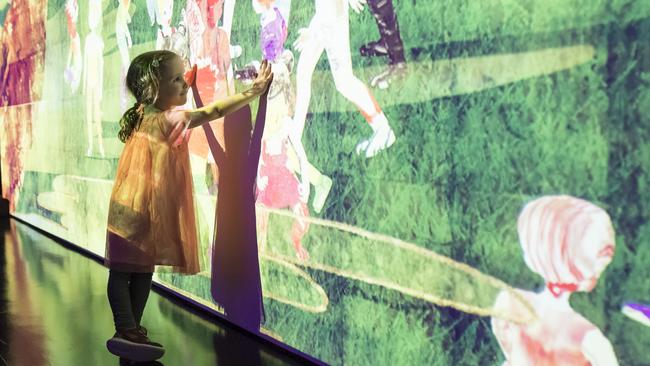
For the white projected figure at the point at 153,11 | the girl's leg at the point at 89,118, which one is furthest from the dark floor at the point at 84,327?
the white projected figure at the point at 153,11

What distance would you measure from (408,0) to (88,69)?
3.34 m

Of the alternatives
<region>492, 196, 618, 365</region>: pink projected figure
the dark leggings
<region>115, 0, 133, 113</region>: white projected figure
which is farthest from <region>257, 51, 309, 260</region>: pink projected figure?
<region>115, 0, 133, 113</region>: white projected figure

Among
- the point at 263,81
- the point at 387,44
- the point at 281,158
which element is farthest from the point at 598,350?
the point at 263,81

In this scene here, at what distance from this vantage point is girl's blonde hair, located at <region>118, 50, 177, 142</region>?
110 inches

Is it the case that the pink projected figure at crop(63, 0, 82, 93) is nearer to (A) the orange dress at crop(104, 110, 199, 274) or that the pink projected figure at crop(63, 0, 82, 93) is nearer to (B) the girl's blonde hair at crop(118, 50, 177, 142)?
(B) the girl's blonde hair at crop(118, 50, 177, 142)

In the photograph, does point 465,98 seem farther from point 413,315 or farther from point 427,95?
point 413,315

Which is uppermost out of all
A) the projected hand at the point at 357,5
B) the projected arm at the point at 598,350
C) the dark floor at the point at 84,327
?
the projected hand at the point at 357,5

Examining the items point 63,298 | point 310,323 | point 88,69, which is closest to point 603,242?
point 310,323

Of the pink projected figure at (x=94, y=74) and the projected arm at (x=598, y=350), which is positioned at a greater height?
the pink projected figure at (x=94, y=74)

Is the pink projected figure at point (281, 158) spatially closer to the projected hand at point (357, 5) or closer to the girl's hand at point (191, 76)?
the projected hand at point (357, 5)

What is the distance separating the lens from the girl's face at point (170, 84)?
279cm

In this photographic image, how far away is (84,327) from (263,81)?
132 centimetres

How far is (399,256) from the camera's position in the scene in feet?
7.00

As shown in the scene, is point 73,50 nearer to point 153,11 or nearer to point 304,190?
point 153,11
